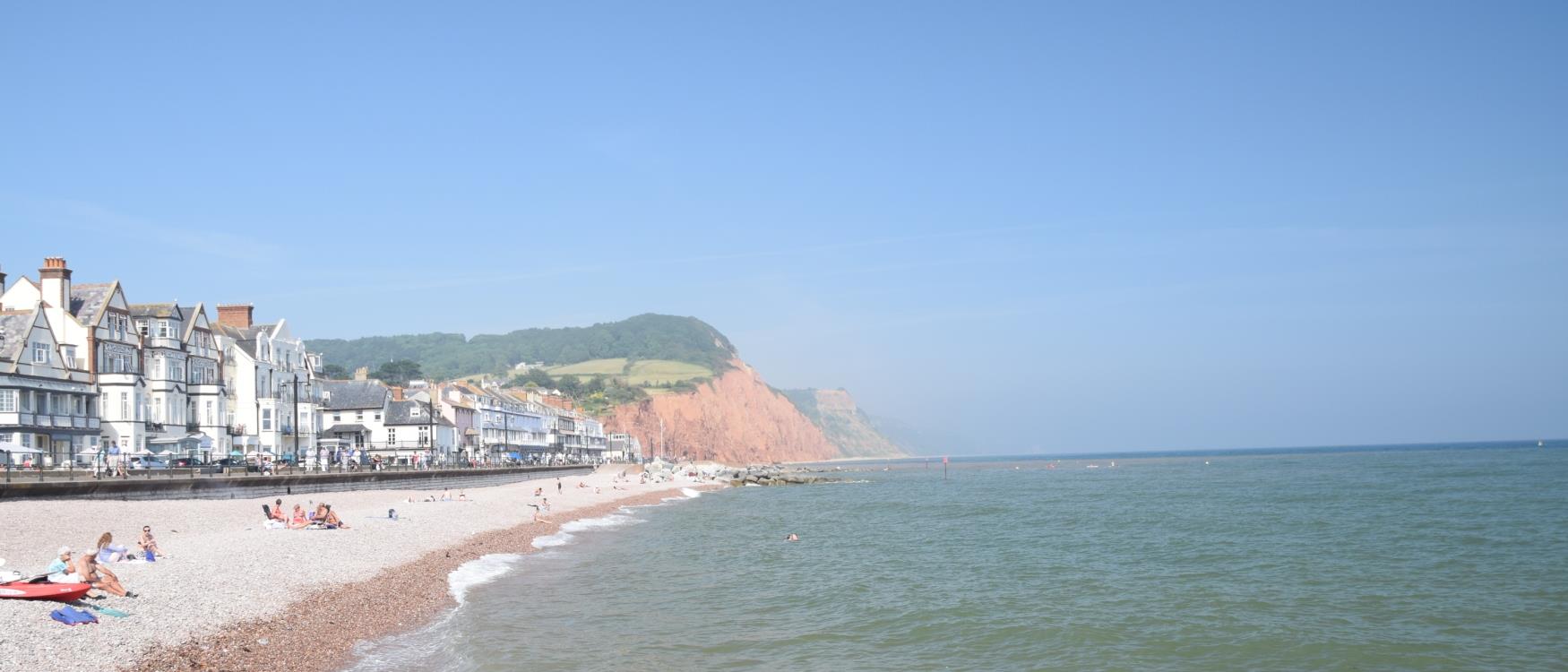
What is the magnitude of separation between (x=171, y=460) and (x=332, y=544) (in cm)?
2235

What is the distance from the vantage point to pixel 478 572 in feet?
94.3

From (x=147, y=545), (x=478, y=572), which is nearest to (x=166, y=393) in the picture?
(x=478, y=572)

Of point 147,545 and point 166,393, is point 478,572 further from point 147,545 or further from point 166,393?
point 166,393

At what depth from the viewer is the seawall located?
3180 centimetres

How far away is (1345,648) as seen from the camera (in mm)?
18734

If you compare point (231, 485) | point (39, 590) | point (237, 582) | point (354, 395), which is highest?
point (354, 395)

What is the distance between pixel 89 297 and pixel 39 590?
4133 cm

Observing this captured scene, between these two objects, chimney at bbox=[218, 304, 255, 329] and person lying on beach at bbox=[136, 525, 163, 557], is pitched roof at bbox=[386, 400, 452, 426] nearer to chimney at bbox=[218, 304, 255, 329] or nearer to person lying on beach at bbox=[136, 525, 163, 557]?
chimney at bbox=[218, 304, 255, 329]

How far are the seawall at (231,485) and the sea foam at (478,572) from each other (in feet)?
39.7

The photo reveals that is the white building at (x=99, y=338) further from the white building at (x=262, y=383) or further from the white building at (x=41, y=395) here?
the white building at (x=262, y=383)

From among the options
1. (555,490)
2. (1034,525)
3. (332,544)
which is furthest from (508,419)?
(332,544)

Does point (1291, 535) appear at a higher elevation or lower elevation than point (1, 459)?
lower

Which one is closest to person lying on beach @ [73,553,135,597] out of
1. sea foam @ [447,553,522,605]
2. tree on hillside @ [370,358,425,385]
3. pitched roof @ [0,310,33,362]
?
sea foam @ [447,553,522,605]

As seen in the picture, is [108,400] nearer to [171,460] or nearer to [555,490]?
[171,460]
